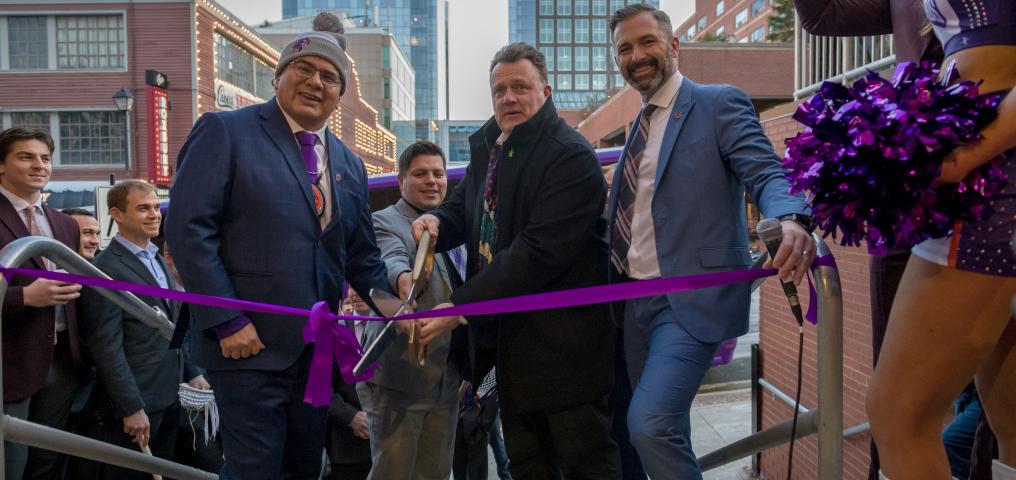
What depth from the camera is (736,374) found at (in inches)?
414

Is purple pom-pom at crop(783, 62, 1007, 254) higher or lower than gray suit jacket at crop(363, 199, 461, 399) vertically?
higher

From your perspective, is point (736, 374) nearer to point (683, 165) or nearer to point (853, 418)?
point (853, 418)

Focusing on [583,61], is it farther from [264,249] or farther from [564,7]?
[264,249]

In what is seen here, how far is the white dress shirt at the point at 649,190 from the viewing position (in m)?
2.77

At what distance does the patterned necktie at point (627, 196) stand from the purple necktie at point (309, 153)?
3.80ft

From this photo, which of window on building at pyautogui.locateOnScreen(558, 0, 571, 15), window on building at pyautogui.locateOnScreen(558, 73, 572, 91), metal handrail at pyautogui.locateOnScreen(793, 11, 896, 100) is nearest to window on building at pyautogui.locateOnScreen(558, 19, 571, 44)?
window on building at pyautogui.locateOnScreen(558, 0, 571, 15)

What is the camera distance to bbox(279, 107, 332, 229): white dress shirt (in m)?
2.94

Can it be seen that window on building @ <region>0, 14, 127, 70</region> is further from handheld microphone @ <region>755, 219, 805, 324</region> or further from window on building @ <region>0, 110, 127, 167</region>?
handheld microphone @ <region>755, 219, 805, 324</region>

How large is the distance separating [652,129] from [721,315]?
76 centimetres

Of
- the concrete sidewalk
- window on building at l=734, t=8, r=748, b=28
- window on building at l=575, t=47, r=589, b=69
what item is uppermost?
window on building at l=575, t=47, r=589, b=69

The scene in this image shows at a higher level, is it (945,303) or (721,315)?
(945,303)

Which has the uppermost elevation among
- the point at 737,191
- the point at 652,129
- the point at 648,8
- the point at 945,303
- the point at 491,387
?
the point at 648,8

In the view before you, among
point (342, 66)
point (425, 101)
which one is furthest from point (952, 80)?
point (425, 101)

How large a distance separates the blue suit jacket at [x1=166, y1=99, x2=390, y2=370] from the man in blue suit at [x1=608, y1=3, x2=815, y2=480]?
Answer: 45.4 inches
